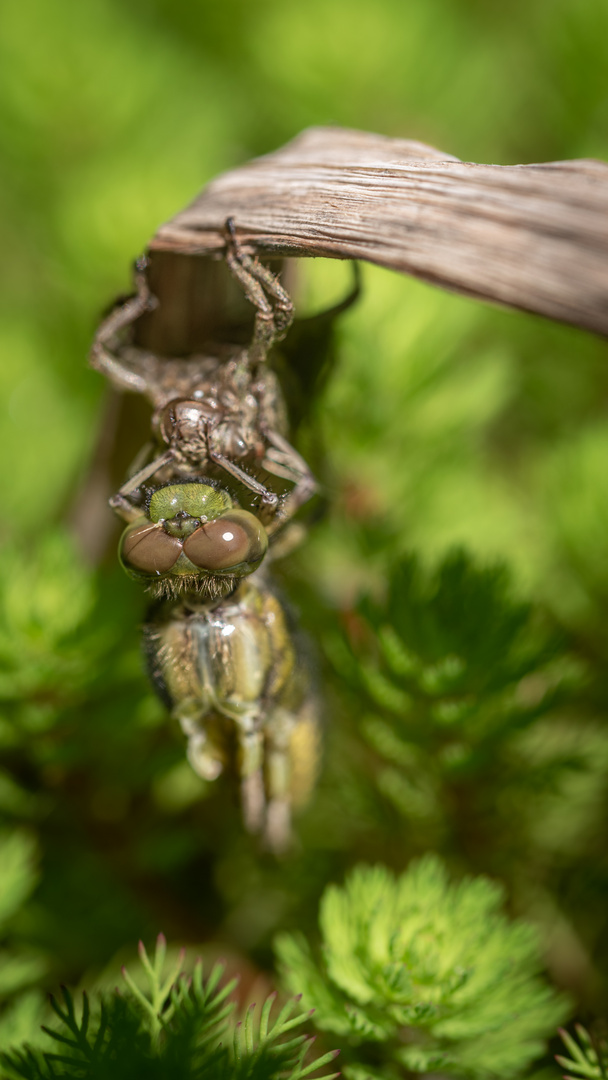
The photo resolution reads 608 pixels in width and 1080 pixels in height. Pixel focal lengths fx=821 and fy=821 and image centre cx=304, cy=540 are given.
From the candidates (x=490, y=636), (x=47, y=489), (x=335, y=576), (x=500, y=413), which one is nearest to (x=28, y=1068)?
(x=490, y=636)

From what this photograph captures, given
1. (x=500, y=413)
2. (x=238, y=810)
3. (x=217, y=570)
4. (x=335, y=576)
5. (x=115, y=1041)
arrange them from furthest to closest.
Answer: (x=500, y=413)
(x=335, y=576)
(x=238, y=810)
(x=217, y=570)
(x=115, y=1041)

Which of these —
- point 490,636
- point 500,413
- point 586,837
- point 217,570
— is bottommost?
point 586,837

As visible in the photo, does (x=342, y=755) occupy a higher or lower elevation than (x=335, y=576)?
lower

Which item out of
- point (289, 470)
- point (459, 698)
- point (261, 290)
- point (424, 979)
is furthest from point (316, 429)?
point (424, 979)

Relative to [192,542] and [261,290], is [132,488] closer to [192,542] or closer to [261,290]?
[192,542]

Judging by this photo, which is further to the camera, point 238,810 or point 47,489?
point 47,489

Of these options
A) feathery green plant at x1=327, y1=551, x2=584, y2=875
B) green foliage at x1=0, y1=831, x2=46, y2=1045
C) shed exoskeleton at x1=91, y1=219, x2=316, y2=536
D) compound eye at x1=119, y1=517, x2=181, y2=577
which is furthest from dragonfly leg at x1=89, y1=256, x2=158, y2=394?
green foliage at x1=0, y1=831, x2=46, y2=1045

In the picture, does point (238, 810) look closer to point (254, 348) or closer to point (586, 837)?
point (586, 837)

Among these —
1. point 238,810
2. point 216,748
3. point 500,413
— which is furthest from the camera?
point 500,413
